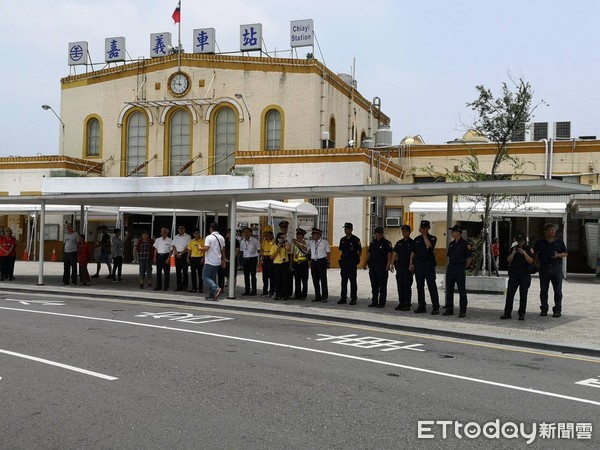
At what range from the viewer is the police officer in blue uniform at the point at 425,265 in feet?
46.6

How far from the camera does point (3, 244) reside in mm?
21391

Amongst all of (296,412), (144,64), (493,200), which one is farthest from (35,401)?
(144,64)

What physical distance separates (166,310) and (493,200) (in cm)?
999

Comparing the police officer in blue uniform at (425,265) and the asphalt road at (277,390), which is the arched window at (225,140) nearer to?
the police officer in blue uniform at (425,265)

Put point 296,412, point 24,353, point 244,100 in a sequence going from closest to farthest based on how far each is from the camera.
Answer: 1. point 296,412
2. point 24,353
3. point 244,100

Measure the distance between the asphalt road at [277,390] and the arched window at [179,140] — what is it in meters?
24.7

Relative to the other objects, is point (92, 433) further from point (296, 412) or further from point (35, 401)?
point (296, 412)

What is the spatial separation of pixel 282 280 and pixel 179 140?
69.6 ft

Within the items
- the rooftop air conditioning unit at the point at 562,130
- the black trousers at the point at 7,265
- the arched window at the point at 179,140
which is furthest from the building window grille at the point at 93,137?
the rooftop air conditioning unit at the point at 562,130

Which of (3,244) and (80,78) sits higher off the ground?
(80,78)

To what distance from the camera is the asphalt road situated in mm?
5621

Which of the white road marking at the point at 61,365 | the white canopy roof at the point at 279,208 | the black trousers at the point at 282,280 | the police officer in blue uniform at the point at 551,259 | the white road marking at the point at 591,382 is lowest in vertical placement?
the white road marking at the point at 591,382

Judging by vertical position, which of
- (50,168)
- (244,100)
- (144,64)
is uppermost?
(144,64)

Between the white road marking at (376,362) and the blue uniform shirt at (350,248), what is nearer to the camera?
the white road marking at (376,362)
